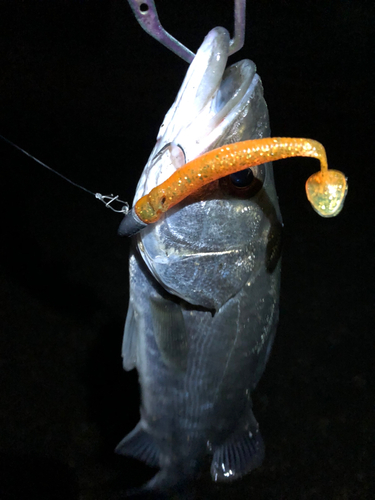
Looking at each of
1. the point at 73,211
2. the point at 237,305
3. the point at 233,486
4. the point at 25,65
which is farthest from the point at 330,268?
the point at 25,65

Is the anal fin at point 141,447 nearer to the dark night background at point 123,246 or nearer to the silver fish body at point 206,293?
the silver fish body at point 206,293

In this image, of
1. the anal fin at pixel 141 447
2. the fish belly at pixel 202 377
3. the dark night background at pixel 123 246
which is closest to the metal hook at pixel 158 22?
the fish belly at pixel 202 377

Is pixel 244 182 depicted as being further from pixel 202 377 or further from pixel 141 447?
pixel 141 447

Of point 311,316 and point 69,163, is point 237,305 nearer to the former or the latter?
point 311,316

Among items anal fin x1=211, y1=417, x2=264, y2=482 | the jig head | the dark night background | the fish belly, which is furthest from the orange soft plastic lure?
the dark night background

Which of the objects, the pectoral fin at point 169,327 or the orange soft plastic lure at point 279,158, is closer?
the orange soft plastic lure at point 279,158

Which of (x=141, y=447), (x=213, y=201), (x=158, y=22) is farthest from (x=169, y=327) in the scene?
(x=158, y=22)
